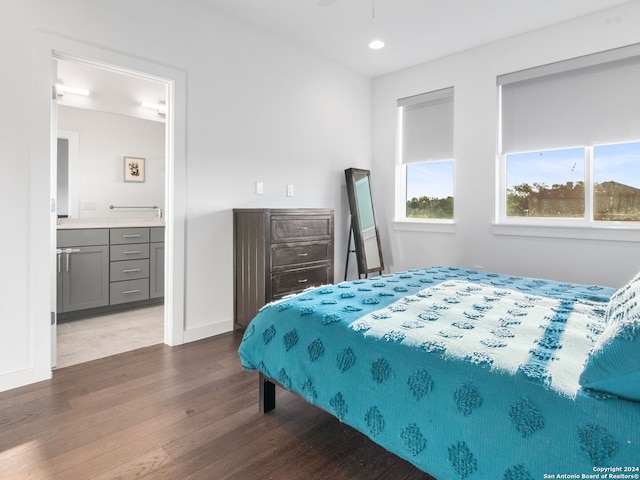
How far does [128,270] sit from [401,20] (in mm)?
3665

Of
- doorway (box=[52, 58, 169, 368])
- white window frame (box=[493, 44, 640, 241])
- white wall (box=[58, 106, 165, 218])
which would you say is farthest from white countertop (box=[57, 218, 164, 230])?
white window frame (box=[493, 44, 640, 241])

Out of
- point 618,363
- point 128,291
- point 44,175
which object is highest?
point 44,175

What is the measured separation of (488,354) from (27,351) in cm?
264

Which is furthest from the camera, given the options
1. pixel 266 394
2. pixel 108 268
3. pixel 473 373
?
pixel 108 268

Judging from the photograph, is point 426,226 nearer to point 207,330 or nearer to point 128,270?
point 207,330

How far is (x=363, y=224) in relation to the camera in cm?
438

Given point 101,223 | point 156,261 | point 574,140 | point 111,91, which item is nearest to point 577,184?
point 574,140

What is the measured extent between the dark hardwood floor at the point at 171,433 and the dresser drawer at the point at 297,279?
0.85 meters

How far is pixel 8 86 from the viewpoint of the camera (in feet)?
7.31

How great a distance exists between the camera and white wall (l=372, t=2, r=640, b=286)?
312 centimetres

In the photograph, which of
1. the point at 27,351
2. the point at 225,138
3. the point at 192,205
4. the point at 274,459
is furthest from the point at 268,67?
the point at 274,459

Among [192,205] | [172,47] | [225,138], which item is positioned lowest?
[192,205]

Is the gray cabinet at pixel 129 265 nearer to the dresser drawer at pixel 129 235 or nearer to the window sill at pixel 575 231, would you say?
the dresser drawer at pixel 129 235

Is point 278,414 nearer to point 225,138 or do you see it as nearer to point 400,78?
point 225,138
